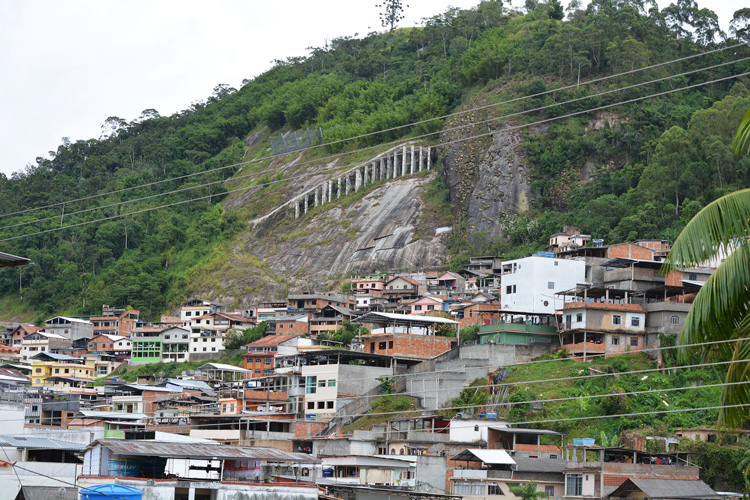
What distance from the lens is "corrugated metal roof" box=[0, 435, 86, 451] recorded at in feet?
105

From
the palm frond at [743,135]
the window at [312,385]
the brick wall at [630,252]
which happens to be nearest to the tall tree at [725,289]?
the palm frond at [743,135]

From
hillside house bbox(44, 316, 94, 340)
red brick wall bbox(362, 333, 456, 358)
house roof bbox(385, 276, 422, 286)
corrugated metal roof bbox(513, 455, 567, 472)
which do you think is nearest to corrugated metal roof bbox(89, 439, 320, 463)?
corrugated metal roof bbox(513, 455, 567, 472)

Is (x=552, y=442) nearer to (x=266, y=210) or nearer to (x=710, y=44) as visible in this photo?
(x=266, y=210)

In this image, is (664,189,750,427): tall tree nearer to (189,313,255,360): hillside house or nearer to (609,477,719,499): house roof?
(609,477,719,499): house roof

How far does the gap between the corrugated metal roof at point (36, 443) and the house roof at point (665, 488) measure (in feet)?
60.5

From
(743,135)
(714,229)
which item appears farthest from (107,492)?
(743,135)

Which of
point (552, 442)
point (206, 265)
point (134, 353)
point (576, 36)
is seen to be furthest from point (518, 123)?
point (552, 442)

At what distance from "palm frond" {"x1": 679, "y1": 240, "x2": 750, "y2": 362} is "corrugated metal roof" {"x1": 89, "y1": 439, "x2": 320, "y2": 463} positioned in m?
20.0

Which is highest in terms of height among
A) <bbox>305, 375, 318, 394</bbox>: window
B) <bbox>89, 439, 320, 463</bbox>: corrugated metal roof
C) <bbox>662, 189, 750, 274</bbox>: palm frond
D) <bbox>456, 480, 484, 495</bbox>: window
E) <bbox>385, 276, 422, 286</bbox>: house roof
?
<bbox>385, 276, 422, 286</bbox>: house roof

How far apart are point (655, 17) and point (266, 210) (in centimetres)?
4963

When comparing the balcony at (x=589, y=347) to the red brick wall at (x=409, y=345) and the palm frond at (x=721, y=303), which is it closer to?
the red brick wall at (x=409, y=345)

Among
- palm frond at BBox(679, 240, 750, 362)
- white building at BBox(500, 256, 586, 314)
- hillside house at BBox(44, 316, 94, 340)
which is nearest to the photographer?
palm frond at BBox(679, 240, 750, 362)

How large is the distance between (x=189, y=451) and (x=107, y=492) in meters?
Result: 4.02

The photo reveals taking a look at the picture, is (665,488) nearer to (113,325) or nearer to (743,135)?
(743,135)
